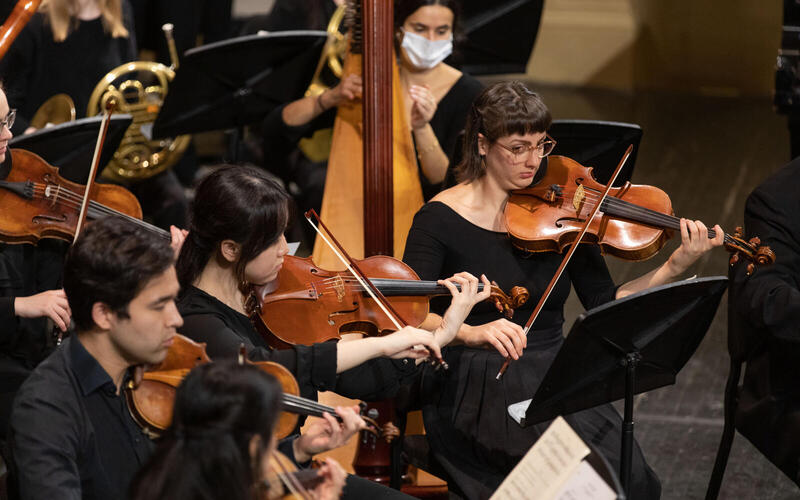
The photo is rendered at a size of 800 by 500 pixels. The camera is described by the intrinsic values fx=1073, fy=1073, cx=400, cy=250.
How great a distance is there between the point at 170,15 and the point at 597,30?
10.4ft

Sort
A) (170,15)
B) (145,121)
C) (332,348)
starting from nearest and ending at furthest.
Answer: (332,348)
(145,121)
(170,15)

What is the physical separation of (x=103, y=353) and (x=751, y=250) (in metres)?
1.42

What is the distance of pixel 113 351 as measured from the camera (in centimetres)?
186

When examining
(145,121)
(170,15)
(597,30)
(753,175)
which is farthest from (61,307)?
(597,30)

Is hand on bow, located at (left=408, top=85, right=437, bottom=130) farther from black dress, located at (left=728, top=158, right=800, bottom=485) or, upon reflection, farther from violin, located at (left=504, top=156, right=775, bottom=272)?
black dress, located at (left=728, top=158, right=800, bottom=485)

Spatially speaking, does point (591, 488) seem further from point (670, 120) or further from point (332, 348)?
point (670, 120)

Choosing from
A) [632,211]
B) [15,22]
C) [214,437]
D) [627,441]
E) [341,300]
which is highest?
[15,22]

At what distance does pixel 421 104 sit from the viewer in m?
3.23

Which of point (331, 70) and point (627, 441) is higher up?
point (331, 70)

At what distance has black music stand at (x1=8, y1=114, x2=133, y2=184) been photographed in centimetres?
274

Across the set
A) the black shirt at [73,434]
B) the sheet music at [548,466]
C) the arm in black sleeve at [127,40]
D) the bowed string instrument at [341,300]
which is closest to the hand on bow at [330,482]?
the sheet music at [548,466]

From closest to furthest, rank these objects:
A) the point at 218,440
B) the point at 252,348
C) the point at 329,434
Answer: the point at 218,440 → the point at 329,434 → the point at 252,348

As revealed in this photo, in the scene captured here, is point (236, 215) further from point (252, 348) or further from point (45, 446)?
point (45, 446)

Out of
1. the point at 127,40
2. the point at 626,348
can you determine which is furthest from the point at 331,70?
the point at 626,348
